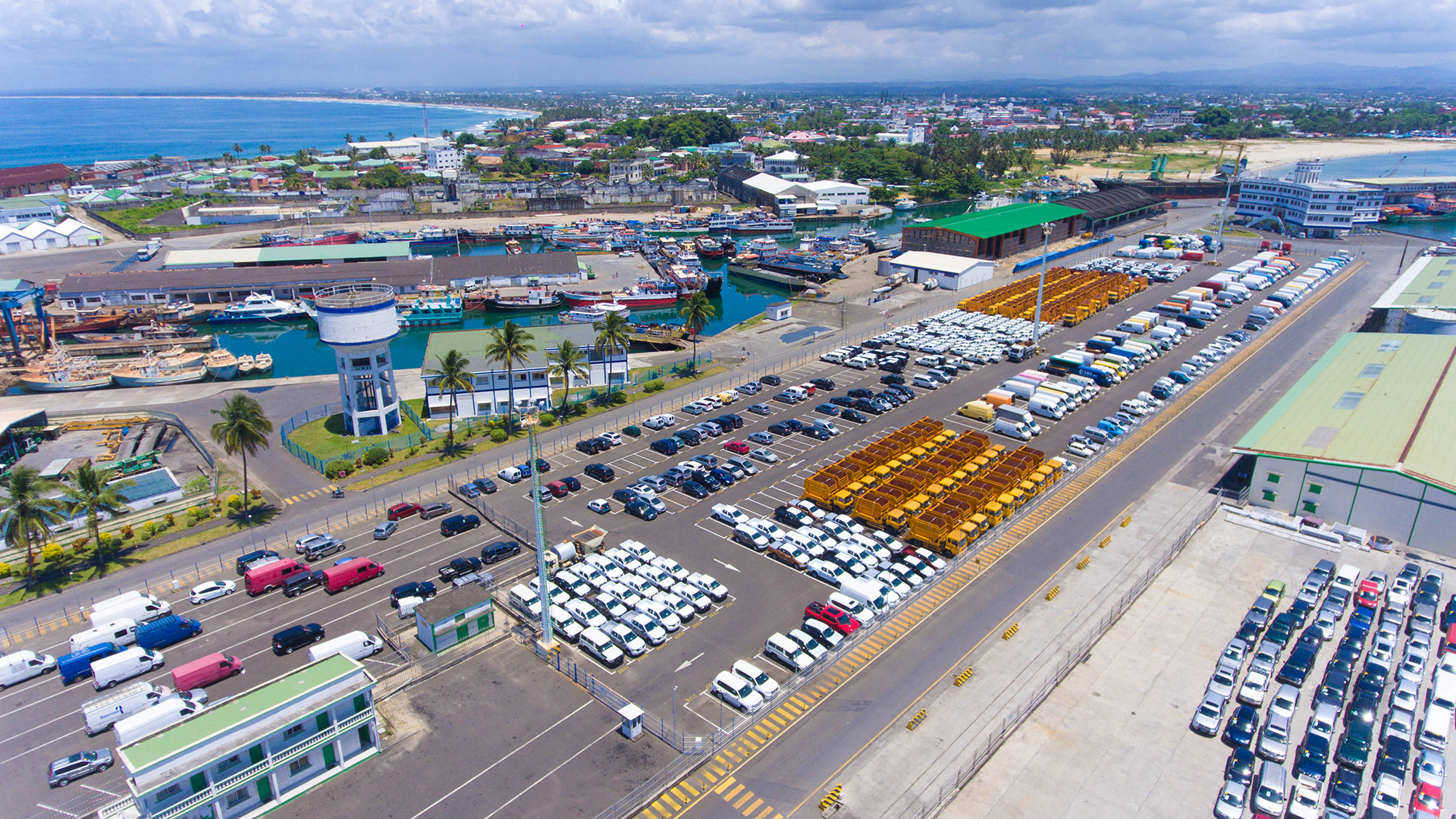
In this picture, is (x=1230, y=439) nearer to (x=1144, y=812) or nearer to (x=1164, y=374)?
(x=1164, y=374)

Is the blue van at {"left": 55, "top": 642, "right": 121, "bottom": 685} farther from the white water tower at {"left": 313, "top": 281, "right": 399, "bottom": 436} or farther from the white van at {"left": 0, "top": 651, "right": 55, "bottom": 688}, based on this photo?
the white water tower at {"left": 313, "top": 281, "right": 399, "bottom": 436}

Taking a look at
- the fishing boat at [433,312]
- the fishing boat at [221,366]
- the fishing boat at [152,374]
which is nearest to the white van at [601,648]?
the fishing boat at [152,374]

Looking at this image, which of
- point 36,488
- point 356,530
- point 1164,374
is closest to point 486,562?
point 356,530

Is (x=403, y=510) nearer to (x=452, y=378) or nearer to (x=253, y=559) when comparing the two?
(x=253, y=559)

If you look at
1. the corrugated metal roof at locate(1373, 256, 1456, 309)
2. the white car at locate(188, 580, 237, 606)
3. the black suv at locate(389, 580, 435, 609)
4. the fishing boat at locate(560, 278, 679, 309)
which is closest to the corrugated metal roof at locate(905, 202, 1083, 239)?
the fishing boat at locate(560, 278, 679, 309)

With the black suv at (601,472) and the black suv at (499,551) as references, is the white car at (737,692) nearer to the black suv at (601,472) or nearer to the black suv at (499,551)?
the black suv at (499,551)

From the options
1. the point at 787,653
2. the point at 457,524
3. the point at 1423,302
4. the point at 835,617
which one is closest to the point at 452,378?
the point at 457,524

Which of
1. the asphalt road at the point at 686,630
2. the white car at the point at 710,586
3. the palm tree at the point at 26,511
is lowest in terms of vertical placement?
the asphalt road at the point at 686,630

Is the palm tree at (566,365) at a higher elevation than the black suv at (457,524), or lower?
higher
